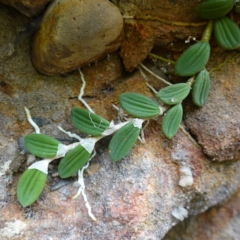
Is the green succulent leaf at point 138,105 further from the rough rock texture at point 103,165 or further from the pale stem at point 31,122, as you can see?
the pale stem at point 31,122

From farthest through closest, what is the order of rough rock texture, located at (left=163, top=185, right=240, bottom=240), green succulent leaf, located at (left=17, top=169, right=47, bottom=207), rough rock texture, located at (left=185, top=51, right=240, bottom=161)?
1. rough rock texture, located at (left=163, top=185, right=240, bottom=240)
2. rough rock texture, located at (left=185, top=51, right=240, bottom=161)
3. green succulent leaf, located at (left=17, top=169, right=47, bottom=207)

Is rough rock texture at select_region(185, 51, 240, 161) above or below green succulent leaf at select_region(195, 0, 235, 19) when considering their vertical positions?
below

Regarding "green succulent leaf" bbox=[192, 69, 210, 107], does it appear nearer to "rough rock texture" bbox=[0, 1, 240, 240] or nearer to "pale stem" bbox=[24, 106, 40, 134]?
"rough rock texture" bbox=[0, 1, 240, 240]

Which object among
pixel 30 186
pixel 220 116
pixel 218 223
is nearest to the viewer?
pixel 30 186

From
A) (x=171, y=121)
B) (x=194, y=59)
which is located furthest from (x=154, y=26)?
(x=171, y=121)

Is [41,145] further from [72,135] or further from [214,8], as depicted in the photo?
[214,8]

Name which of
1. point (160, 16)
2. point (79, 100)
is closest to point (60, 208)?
point (79, 100)

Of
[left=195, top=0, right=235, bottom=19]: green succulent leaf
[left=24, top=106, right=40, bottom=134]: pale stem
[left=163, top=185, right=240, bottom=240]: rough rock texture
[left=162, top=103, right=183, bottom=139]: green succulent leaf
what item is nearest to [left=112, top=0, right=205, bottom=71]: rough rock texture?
[left=195, top=0, right=235, bottom=19]: green succulent leaf

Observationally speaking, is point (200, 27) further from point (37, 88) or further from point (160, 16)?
point (37, 88)
